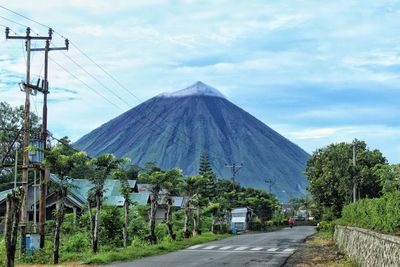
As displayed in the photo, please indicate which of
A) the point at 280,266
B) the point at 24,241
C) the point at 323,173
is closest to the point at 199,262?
the point at 280,266

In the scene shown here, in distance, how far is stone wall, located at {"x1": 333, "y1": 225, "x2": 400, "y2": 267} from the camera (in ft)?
34.6

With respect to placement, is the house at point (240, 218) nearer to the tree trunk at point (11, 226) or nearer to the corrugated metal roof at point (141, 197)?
the corrugated metal roof at point (141, 197)

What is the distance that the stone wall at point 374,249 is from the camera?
34.6 feet

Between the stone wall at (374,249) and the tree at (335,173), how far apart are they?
27126mm

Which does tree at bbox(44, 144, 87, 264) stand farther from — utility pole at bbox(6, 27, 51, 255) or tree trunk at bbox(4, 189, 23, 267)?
tree trunk at bbox(4, 189, 23, 267)

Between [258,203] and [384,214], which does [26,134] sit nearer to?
[384,214]

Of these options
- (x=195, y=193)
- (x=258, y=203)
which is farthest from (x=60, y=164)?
→ (x=258, y=203)

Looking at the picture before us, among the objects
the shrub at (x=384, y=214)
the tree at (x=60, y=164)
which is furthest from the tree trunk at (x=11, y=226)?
the shrub at (x=384, y=214)

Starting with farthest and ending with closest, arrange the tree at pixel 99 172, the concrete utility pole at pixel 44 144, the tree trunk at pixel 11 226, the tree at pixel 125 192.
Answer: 1. the tree at pixel 125 192
2. the tree at pixel 99 172
3. the concrete utility pole at pixel 44 144
4. the tree trunk at pixel 11 226

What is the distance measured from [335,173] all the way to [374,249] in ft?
112

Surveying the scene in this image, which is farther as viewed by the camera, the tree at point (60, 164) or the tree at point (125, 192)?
the tree at point (125, 192)

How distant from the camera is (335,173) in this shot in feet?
151

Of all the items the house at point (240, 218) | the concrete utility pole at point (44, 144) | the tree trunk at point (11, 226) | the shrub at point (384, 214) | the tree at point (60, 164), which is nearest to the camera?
the shrub at point (384, 214)

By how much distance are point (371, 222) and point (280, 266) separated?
147 inches
